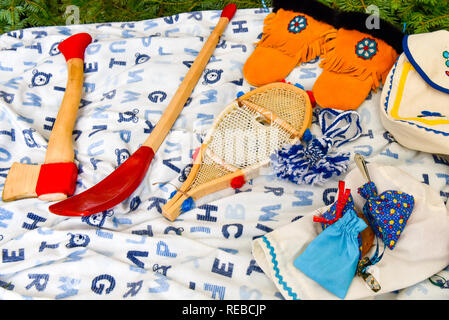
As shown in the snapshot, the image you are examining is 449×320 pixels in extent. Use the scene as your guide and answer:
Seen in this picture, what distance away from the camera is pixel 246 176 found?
3.00 feet

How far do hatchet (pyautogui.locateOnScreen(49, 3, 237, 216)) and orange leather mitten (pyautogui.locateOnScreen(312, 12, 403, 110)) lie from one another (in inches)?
14.8

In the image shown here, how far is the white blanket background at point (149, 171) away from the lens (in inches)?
30.4

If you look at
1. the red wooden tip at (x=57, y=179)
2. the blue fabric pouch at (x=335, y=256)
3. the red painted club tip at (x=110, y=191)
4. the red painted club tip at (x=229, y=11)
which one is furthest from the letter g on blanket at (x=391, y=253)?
the red painted club tip at (x=229, y=11)

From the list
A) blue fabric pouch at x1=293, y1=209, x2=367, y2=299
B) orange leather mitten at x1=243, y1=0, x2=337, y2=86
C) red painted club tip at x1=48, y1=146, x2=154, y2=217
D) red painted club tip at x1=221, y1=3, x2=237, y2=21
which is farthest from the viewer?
red painted club tip at x1=221, y1=3, x2=237, y2=21

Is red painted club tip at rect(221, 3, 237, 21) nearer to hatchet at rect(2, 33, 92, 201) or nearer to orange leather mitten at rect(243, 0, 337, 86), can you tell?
orange leather mitten at rect(243, 0, 337, 86)

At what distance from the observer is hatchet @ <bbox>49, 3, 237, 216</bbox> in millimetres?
835

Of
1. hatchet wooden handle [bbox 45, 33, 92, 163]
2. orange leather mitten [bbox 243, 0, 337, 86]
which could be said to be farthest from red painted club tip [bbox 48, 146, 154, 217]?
orange leather mitten [bbox 243, 0, 337, 86]

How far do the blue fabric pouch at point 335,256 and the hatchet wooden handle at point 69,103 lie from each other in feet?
→ 2.10

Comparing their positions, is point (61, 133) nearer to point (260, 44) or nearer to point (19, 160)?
point (19, 160)

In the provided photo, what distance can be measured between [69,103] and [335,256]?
0.83 m

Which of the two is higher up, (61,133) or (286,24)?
(286,24)

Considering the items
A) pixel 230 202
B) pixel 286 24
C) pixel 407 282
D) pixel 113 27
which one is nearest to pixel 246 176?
pixel 230 202

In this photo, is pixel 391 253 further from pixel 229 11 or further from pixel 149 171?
pixel 229 11

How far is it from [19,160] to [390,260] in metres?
0.95
